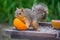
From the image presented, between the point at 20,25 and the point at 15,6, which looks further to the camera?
the point at 15,6

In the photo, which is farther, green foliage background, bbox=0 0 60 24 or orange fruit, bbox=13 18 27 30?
green foliage background, bbox=0 0 60 24

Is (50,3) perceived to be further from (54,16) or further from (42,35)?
(42,35)

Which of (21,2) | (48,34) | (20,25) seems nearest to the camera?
(48,34)

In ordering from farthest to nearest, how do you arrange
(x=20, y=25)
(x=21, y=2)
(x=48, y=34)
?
1. (x=21, y=2)
2. (x=20, y=25)
3. (x=48, y=34)

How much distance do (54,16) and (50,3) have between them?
13 cm

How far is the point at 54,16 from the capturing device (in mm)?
2262

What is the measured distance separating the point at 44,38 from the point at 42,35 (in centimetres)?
2

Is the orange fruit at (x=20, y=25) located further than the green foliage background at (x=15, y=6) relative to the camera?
No

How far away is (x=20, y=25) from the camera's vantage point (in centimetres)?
118

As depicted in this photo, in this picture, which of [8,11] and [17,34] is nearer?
[17,34]

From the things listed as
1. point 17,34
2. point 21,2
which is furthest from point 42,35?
point 21,2

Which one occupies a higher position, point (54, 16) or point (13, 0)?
point (13, 0)

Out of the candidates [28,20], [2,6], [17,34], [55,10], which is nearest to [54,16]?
[55,10]

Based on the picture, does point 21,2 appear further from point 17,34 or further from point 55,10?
point 17,34
